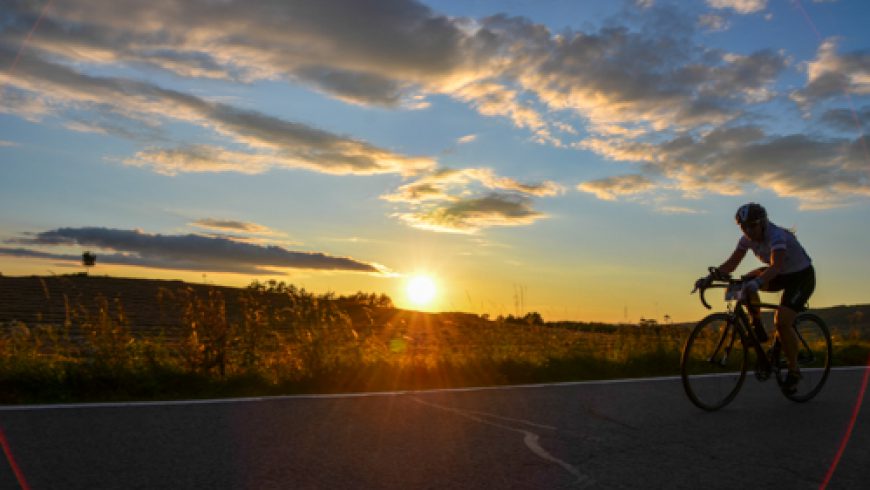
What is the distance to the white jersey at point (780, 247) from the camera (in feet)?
27.3

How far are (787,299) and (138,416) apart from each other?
7347 millimetres

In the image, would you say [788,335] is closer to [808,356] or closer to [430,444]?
[808,356]

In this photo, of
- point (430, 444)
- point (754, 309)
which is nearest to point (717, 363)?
point (754, 309)

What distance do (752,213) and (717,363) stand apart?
1.73m

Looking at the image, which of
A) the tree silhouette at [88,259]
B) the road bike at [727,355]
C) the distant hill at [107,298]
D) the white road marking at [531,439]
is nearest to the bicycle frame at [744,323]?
the road bike at [727,355]

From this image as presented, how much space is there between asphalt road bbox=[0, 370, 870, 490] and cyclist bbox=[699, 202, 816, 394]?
85 cm

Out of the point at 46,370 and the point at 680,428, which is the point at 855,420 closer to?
the point at 680,428

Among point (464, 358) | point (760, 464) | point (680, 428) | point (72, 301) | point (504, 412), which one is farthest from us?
point (72, 301)

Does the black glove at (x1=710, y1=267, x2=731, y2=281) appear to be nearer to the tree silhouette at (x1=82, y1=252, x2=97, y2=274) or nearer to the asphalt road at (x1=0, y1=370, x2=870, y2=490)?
the asphalt road at (x1=0, y1=370, x2=870, y2=490)

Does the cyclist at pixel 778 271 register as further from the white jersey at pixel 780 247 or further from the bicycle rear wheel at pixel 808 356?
the bicycle rear wheel at pixel 808 356

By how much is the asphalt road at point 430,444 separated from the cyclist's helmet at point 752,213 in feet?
6.92

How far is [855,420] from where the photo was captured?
754 cm

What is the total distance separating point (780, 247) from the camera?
8.21 meters

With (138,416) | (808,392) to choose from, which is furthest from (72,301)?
(808,392)
